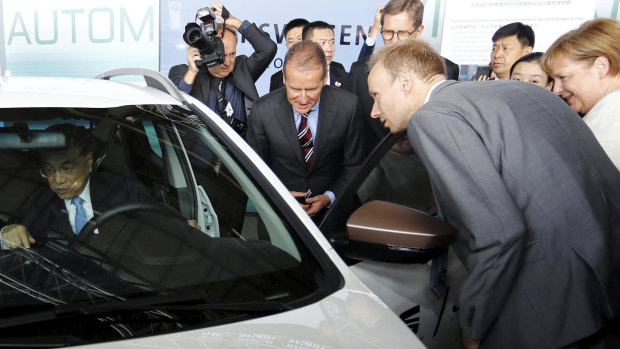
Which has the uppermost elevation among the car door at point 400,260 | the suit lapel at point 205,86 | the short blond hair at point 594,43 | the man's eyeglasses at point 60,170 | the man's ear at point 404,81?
the short blond hair at point 594,43

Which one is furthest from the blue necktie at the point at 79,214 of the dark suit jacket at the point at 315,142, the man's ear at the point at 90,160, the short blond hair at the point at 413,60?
the dark suit jacket at the point at 315,142

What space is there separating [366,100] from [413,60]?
5.88 feet

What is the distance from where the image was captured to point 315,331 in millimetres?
1062

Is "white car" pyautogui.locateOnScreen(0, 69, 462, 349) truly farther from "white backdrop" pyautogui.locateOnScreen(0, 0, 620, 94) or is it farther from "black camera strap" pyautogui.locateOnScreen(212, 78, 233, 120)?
"white backdrop" pyautogui.locateOnScreen(0, 0, 620, 94)

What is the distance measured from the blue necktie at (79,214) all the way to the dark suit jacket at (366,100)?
6.62 ft

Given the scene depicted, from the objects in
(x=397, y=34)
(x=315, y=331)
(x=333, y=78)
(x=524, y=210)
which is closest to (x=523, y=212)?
(x=524, y=210)

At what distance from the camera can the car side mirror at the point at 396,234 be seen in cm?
134

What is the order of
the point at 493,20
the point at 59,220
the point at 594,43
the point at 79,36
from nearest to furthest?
1. the point at 59,220
2. the point at 594,43
3. the point at 493,20
4. the point at 79,36

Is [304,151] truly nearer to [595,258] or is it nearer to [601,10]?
[595,258]

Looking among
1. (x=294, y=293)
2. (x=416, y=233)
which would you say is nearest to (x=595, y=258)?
(x=416, y=233)

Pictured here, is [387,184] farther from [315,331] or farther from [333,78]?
[333,78]

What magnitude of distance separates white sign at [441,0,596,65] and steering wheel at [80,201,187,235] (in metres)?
3.48

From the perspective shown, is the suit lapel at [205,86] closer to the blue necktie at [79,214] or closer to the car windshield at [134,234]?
the car windshield at [134,234]

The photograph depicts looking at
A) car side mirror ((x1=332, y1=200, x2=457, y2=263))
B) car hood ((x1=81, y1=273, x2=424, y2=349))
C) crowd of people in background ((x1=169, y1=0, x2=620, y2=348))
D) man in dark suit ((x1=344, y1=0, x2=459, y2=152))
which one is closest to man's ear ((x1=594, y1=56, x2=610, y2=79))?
crowd of people in background ((x1=169, y1=0, x2=620, y2=348))
